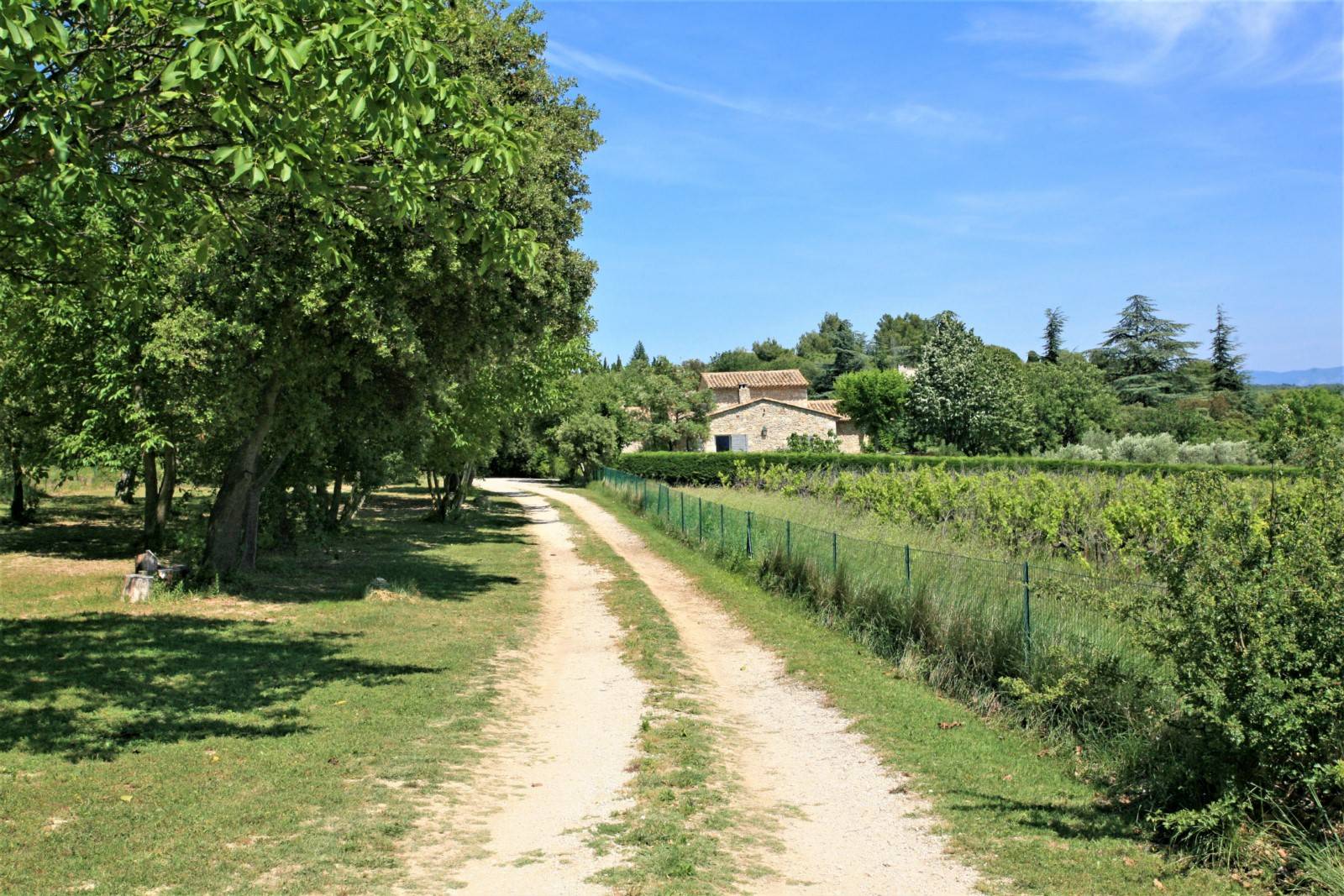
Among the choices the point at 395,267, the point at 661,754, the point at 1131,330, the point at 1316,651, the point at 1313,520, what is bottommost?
the point at 661,754

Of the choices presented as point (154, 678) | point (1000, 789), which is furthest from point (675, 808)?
point (154, 678)

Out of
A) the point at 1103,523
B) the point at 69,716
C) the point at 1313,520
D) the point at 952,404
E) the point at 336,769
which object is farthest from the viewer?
the point at 952,404

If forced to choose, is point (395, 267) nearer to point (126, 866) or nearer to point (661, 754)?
point (661, 754)

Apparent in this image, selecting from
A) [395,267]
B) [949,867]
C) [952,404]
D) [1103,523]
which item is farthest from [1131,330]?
[949,867]

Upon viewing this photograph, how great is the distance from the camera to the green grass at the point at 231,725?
→ 5426 mm

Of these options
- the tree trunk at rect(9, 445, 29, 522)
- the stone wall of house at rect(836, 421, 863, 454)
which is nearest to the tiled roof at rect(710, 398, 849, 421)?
the stone wall of house at rect(836, 421, 863, 454)

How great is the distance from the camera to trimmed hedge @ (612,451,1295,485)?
37.9m

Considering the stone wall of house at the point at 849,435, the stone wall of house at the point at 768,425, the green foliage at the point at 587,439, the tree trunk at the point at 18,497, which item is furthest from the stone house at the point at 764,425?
the tree trunk at the point at 18,497

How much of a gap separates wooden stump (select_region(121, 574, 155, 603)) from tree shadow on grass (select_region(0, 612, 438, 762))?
121 cm

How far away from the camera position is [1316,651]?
5.46 metres

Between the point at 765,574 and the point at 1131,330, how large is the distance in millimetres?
86158

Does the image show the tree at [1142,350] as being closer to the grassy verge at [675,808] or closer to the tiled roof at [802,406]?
the tiled roof at [802,406]

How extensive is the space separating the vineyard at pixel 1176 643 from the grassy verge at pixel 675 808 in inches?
99.6

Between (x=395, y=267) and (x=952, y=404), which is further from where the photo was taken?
(x=952, y=404)
